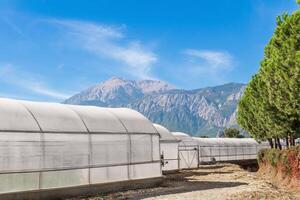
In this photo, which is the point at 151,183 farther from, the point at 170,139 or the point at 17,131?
the point at 170,139

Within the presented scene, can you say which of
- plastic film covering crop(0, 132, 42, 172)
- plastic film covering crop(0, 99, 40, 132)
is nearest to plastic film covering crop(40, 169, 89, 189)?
plastic film covering crop(0, 132, 42, 172)

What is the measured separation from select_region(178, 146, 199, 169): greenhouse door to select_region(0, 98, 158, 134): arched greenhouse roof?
2182 centimetres

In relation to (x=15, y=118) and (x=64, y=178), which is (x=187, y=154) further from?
(x=15, y=118)

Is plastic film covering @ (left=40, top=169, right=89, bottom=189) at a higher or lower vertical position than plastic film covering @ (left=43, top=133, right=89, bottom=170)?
lower

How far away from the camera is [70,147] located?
76.8ft

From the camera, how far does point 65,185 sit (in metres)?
22.6

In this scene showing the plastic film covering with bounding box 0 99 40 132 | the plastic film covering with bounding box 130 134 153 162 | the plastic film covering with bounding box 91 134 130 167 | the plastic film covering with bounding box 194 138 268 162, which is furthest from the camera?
the plastic film covering with bounding box 194 138 268 162

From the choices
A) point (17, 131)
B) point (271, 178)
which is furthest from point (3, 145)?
point (271, 178)

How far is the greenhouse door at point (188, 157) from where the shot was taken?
168ft

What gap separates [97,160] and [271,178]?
53.3 feet

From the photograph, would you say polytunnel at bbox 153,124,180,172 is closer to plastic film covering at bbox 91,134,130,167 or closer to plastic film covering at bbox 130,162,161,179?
plastic film covering at bbox 130,162,161,179

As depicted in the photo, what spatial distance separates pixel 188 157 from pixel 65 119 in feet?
99.2

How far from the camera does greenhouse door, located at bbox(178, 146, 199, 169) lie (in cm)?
5134

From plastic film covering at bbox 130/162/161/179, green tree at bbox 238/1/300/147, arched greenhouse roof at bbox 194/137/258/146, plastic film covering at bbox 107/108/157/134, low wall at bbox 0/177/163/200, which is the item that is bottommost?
low wall at bbox 0/177/163/200
